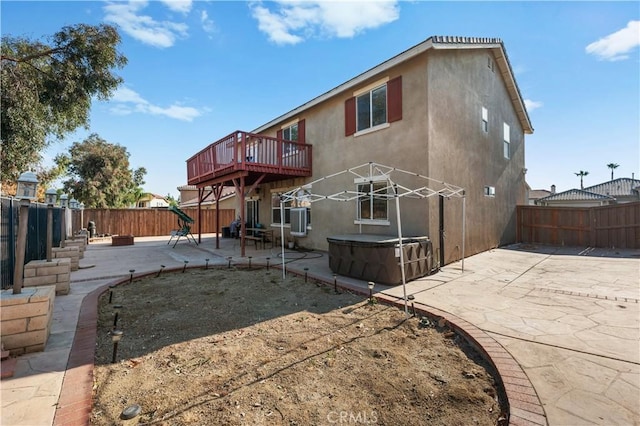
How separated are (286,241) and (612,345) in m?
10.2

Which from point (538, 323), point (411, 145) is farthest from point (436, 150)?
point (538, 323)

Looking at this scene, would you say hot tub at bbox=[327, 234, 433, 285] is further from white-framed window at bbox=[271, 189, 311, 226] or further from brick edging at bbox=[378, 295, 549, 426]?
white-framed window at bbox=[271, 189, 311, 226]

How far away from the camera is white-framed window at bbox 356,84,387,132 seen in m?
8.65

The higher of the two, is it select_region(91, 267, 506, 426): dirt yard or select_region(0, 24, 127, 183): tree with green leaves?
select_region(0, 24, 127, 183): tree with green leaves

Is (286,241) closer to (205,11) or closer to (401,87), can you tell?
(401,87)

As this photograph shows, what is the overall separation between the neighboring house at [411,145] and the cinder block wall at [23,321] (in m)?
5.76

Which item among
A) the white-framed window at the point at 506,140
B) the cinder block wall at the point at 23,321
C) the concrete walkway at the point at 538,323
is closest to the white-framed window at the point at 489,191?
the white-framed window at the point at 506,140

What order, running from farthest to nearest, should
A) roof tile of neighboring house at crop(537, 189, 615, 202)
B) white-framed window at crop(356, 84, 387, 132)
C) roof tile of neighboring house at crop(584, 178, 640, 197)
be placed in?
1. roof tile of neighboring house at crop(584, 178, 640, 197)
2. roof tile of neighboring house at crop(537, 189, 615, 202)
3. white-framed window at crop(356, 84, 387, 132)

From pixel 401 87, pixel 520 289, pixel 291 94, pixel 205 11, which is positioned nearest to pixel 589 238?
pixel 520 289

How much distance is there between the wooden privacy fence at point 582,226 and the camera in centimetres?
1091

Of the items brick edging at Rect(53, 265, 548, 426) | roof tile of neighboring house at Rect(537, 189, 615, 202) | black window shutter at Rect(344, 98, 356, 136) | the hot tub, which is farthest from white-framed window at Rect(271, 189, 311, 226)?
roof tile of neighboring house at Rect(537, 189, 615, 202)

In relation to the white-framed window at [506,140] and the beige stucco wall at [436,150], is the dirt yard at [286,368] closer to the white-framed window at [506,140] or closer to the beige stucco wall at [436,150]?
the beige stucco wall at [436,150]

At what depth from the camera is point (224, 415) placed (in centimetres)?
221

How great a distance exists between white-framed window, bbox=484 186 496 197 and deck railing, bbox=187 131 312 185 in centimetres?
667
